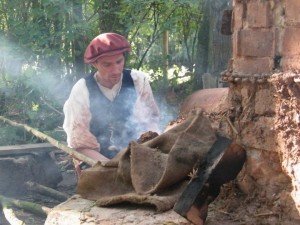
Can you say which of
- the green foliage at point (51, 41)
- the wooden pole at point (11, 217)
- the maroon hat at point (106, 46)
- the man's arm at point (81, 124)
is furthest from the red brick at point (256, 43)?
the green foliage at point (51, 41)

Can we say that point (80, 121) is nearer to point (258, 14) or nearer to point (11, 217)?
point (11, 217)

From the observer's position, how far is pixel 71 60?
921 cm

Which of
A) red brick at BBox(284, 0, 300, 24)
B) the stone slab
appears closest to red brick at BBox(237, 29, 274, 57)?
red brick at BBox(284, 0, 300, 24)

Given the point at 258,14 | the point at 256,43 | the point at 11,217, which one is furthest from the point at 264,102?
the point at 11,217

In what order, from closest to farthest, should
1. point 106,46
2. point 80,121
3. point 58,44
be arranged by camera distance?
point 106,46 → point 80,121 → point 58,44

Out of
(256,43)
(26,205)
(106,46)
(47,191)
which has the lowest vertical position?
(47,191)

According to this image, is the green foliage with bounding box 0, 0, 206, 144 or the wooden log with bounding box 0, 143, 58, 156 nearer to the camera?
the wooden log with bounding box 0, 143, 58, 156

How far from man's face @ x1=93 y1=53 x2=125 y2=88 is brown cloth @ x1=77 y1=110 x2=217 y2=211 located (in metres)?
1.52

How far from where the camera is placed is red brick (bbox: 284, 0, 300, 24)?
251 cm

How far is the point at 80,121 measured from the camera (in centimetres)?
450

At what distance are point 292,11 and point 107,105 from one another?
2.39 metres

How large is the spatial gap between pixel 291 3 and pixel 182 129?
85 centimetres

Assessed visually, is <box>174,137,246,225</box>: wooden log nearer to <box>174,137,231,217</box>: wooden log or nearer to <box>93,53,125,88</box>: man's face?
<box>174,137,231,217</box>: wooden log

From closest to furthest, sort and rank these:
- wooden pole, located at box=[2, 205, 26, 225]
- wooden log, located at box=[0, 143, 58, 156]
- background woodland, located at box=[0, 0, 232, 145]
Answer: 1. wooden pole, located at box=[2, 205, 26, 225]
2. wooden log, located at box=[0, 143, 58, 156]
3. background woodland, located at box=[0, 0, 232, 145]
